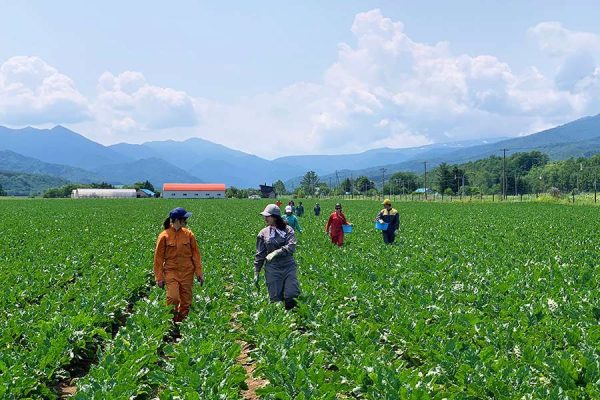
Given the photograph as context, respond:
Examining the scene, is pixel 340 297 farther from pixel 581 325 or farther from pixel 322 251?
pixel 322 251

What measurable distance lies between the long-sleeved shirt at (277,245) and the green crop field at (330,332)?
739 mm

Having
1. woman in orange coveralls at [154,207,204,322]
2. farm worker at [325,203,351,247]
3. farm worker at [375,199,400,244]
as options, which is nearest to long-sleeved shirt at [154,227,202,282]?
woman in orange coveralls at [154,207,204,322]

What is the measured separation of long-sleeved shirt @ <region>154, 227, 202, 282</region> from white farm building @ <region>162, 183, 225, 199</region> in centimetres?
12504

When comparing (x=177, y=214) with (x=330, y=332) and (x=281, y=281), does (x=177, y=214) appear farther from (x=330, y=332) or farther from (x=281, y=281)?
(x=330, y=332)

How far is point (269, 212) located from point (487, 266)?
684cm

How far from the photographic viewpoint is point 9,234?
24.1 meters

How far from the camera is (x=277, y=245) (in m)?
8.74

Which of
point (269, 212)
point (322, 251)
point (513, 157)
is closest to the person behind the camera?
point (269, 212)

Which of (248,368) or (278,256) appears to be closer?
(248,368)

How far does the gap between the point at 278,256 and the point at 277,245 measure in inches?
6.9

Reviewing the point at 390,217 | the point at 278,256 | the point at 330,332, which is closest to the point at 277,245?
the point at 278,256

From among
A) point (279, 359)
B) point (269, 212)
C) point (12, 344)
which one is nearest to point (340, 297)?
point (269, 212)

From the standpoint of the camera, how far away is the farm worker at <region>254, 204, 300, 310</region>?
28.1 ft

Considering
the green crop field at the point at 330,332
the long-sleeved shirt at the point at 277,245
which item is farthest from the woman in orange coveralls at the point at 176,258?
the long-sleeved shirt at the point at 277,245
